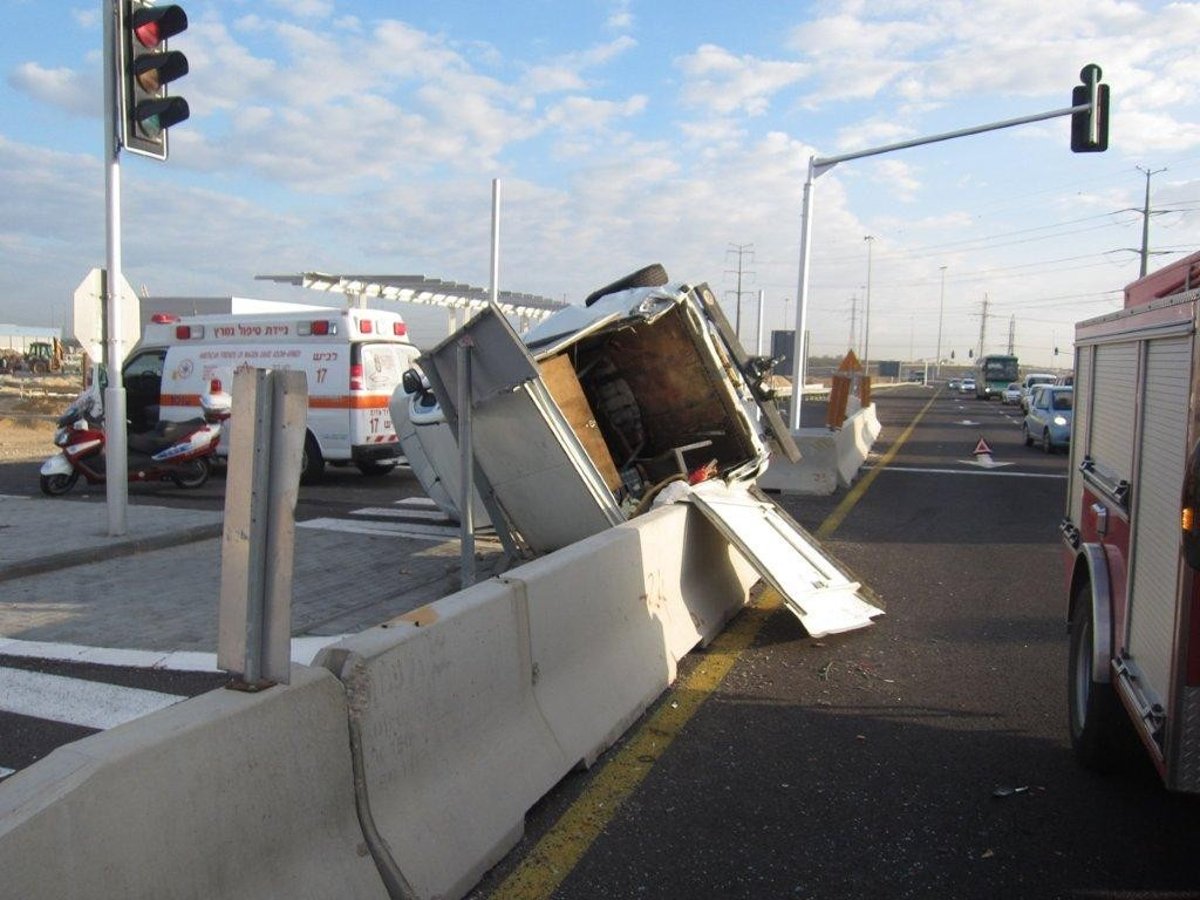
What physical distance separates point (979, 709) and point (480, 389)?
3.76 meters

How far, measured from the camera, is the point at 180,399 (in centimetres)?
1526

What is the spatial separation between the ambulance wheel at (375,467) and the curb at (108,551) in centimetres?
415

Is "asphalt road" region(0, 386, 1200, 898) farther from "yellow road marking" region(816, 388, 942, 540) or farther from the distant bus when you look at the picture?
the distant bus

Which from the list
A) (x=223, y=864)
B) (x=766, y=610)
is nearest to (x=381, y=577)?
(x=766, y=610)

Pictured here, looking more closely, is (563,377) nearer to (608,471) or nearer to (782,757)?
(608,471)

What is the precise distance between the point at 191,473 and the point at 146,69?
6.34 m

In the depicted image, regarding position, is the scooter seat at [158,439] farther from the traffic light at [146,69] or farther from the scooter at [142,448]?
the traffic light at [146,69]

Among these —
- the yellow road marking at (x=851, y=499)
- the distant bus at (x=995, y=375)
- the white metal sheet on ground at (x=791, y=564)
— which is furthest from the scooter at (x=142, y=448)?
the distant bus at (x=995, y=375)

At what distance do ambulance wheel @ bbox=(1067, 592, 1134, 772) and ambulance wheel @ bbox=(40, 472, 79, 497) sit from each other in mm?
12181

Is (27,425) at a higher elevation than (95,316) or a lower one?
lower

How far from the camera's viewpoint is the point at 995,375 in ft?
207

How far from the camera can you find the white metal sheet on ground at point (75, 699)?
502 cm

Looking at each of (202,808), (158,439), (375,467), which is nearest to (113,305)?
(158,439)

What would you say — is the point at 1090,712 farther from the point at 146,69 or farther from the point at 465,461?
the point at 146,69
